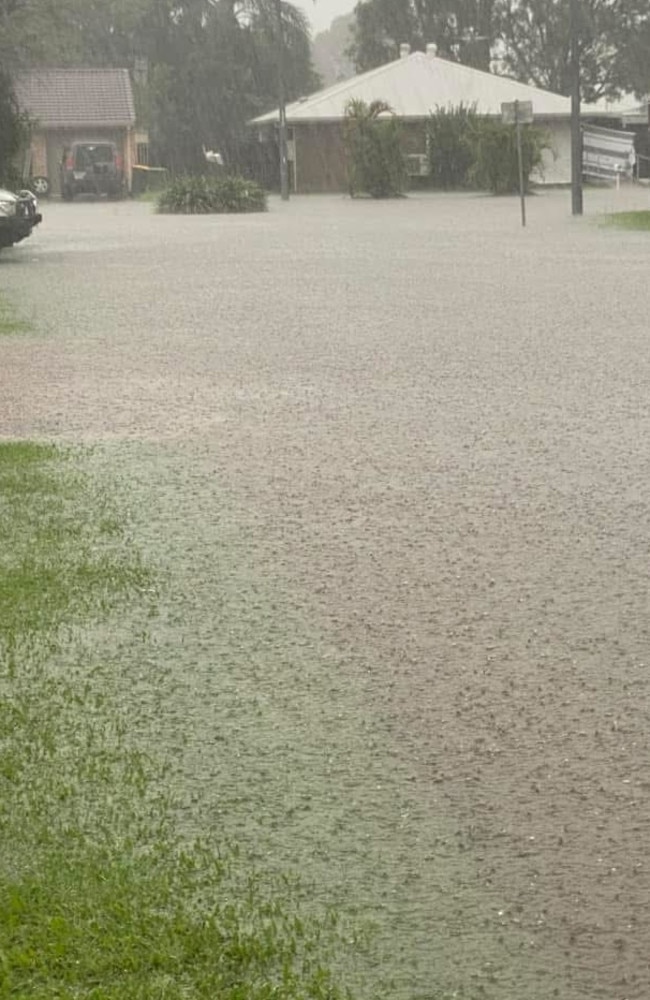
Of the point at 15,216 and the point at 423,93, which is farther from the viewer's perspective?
the point at 423,93

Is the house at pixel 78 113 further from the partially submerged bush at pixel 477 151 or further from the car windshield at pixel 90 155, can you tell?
the partially submerged bush at pixel 477 151

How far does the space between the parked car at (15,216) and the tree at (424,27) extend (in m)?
74.7

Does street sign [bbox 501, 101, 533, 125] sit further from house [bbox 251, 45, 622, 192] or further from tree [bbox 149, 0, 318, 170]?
tree [bbox 149, 0, 318, 170]

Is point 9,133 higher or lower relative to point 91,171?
higher

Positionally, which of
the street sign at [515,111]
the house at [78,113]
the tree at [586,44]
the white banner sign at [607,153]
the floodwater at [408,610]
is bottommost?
the floodwater at [408,610]

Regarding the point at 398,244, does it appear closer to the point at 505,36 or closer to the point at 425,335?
the point at 425,335

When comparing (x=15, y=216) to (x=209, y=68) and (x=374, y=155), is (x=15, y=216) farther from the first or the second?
(x=209, y=68)

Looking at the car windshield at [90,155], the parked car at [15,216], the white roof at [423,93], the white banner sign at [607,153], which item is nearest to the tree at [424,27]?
the white roof at [423,93]

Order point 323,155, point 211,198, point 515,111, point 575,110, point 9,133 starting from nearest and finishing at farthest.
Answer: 1. point 9,133
2. point 515,111
3. point 575,110
4. point 211,198
5. point 323,155

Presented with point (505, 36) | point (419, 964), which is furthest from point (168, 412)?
point (505, 36)

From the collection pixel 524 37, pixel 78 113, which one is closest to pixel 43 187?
pixel 78 113

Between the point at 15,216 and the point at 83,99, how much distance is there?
194 ft

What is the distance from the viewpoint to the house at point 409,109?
265ft

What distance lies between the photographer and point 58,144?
92.0m
